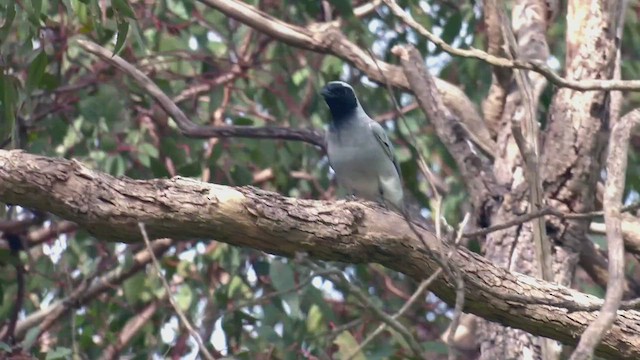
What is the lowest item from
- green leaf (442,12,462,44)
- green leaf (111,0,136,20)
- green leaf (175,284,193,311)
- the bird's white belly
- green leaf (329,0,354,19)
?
green leaf (175,284,193,311)

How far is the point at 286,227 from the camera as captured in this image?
2895 mm

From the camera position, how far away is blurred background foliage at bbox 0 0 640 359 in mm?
4562

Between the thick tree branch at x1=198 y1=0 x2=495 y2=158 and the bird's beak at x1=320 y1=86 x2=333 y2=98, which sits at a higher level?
the thick tree branch at x1=198 y1=0 x2=495 y2=158

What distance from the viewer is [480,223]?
4.38 m

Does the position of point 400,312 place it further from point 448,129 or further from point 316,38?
point 316,38

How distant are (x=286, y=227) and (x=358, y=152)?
195 cm

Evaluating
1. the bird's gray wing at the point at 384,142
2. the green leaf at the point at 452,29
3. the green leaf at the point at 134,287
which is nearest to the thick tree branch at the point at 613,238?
the bird's gray wing at the point at 384,142

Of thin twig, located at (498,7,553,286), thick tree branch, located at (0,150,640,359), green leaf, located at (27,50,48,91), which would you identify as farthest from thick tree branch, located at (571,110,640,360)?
green leaf, located at (27,50,48,91)

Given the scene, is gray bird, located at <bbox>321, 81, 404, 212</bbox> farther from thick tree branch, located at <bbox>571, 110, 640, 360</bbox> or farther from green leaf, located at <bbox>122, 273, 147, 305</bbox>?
thick tree branch, located at <bbox>571, 110, 640, 360</bbox>

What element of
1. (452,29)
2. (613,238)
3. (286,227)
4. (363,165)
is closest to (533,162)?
(286,227)

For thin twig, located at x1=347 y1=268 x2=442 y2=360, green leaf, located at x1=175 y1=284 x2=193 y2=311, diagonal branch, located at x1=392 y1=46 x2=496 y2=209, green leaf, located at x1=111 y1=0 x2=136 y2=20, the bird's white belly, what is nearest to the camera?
thin twig, located at x1=347 y1=268 x2=442 y2=360

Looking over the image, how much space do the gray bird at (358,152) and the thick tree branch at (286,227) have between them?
1.71 metres

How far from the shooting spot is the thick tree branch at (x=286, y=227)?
281cm

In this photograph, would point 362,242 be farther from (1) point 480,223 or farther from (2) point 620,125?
(1) point 480,223
